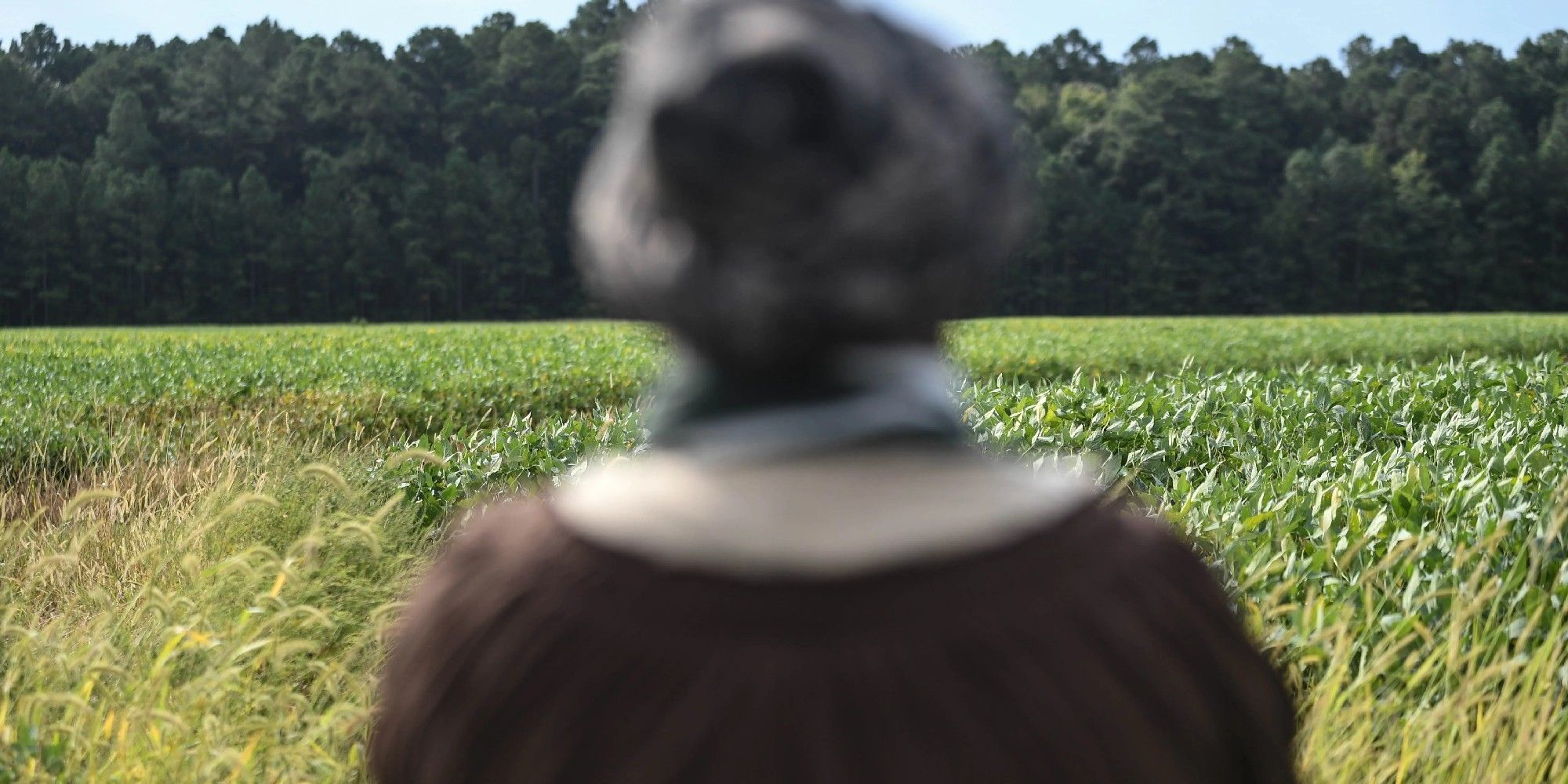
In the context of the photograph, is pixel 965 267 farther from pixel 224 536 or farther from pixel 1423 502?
pixel 224 536

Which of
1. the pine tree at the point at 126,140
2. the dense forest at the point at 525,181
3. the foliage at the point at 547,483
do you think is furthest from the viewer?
the pine tree at the point at 126,140

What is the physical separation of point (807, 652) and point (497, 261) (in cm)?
6258

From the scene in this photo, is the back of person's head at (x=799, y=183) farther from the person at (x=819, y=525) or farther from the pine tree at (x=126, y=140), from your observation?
the pine tree at (x=126, y=140)

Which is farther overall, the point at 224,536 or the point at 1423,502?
the point at 224,536

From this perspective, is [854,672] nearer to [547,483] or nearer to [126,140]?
[547,483]

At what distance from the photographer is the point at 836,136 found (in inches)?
37.2

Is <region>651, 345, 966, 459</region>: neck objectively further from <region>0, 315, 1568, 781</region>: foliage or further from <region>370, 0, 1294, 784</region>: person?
<region>0, 315, 1568, 781</region>: foliage

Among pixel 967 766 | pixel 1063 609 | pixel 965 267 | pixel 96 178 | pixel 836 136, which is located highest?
pixel 96 178

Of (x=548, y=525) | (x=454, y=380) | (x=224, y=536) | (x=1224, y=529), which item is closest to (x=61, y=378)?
(x=454, y=380)

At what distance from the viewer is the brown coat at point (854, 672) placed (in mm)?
925

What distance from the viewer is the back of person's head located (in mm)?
934

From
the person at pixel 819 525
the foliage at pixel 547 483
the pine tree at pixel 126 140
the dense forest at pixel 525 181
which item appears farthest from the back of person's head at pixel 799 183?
the pine tree at pixel 126 140

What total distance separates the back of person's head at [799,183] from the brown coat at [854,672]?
0.22m

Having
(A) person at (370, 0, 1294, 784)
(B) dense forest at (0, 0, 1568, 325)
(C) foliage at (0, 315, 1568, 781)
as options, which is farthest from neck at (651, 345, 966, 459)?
Answer: (B) dense forest at (0, 0, 1568, 325)
